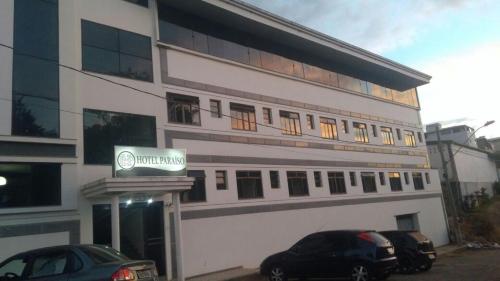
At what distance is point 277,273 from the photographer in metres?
Result: 14.7

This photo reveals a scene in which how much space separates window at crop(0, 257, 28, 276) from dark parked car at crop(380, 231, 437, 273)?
1410 cm

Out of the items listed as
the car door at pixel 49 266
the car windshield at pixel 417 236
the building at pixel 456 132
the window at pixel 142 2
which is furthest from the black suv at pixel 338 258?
the building at pixel 456 132

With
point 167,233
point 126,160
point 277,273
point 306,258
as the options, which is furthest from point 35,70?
point 306,258

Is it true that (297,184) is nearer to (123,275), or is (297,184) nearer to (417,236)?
(417,236)

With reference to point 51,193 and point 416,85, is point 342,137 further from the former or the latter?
point 51,193

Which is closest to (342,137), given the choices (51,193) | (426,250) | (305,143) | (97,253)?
(305,143)

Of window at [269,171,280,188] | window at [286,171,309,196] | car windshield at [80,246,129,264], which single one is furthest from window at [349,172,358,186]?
car windshield at [80,246,129,264]

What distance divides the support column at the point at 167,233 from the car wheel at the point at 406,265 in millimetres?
9135

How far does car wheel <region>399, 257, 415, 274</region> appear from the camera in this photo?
17391 mm

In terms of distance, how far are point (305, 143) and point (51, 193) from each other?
14.4 metres

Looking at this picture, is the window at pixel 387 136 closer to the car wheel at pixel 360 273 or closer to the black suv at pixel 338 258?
the black suv at pixel 338 258

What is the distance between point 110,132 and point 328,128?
48.5 ft

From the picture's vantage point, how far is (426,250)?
1769cm

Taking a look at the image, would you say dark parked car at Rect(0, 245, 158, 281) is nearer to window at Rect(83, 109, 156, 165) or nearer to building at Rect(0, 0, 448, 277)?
building at Rect(0, 0, 448, 277)
